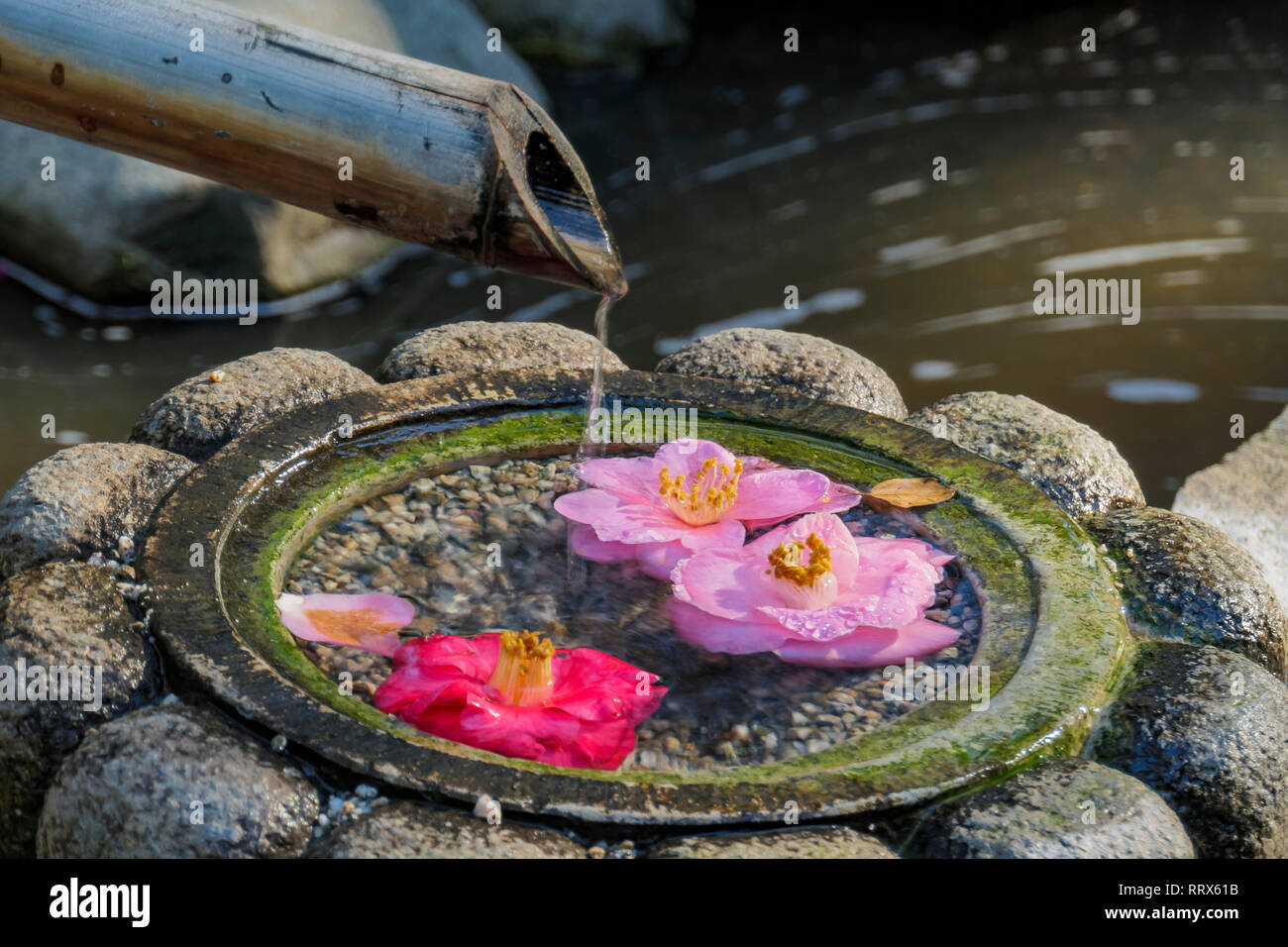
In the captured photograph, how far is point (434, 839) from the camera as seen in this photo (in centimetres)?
168

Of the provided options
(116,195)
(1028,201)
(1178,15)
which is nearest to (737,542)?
(116,195)

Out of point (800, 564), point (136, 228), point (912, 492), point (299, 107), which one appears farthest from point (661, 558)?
point (136, 228)

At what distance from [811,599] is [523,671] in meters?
0.48

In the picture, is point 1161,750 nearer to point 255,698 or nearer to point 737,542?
point 737,542

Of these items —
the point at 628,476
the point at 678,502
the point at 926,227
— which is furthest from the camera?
the point at 926,227

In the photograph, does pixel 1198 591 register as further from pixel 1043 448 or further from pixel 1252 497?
pixel 1252 497

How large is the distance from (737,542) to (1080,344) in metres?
3.10

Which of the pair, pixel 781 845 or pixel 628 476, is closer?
pixel 781 845

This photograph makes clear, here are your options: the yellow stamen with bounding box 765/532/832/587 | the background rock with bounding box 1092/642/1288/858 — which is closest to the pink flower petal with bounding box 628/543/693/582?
the yellow stamen with bounding box 765/532/832/587

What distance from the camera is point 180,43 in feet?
6.12

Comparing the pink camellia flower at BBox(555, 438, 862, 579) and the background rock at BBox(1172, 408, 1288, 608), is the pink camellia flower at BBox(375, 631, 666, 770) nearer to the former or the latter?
the pink camellia flower at BBox(555, 438, 862, 579)

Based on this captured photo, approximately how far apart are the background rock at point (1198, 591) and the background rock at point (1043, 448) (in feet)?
0.67

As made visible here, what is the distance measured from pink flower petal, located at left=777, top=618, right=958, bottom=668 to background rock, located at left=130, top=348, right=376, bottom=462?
44.1 inches

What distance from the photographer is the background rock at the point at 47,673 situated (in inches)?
75.2
